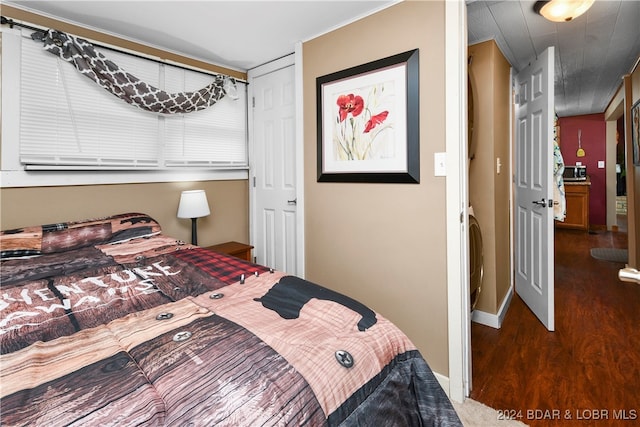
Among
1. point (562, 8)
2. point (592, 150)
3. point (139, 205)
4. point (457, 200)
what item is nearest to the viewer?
point (457, 200)

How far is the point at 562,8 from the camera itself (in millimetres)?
1980

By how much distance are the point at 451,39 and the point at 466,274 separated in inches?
50.1

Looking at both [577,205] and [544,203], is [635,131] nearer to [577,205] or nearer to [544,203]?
[544,203]

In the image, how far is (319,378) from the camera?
83 centimetres

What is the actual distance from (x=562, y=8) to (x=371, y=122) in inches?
50.6

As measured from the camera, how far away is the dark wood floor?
170cm

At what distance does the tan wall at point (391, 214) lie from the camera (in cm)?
190

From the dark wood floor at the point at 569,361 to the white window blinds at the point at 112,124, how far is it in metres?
2.64

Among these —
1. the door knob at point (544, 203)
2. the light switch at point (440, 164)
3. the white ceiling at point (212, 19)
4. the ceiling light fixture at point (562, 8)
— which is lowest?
the door knob at point (544, 203)

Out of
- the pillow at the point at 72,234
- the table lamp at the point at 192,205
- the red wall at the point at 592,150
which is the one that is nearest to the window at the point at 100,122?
the table lamp at the point at 192,205

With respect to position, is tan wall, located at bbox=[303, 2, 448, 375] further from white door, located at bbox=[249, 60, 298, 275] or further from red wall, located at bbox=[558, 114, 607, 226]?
red wall, located at bbox=[558, 114, 607, 226]

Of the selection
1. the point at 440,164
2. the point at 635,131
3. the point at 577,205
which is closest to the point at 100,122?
the point at 440,164

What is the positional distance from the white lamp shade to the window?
11.1 inches

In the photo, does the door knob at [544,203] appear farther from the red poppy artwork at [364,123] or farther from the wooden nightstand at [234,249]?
the wooden nightstand at [234,249]
